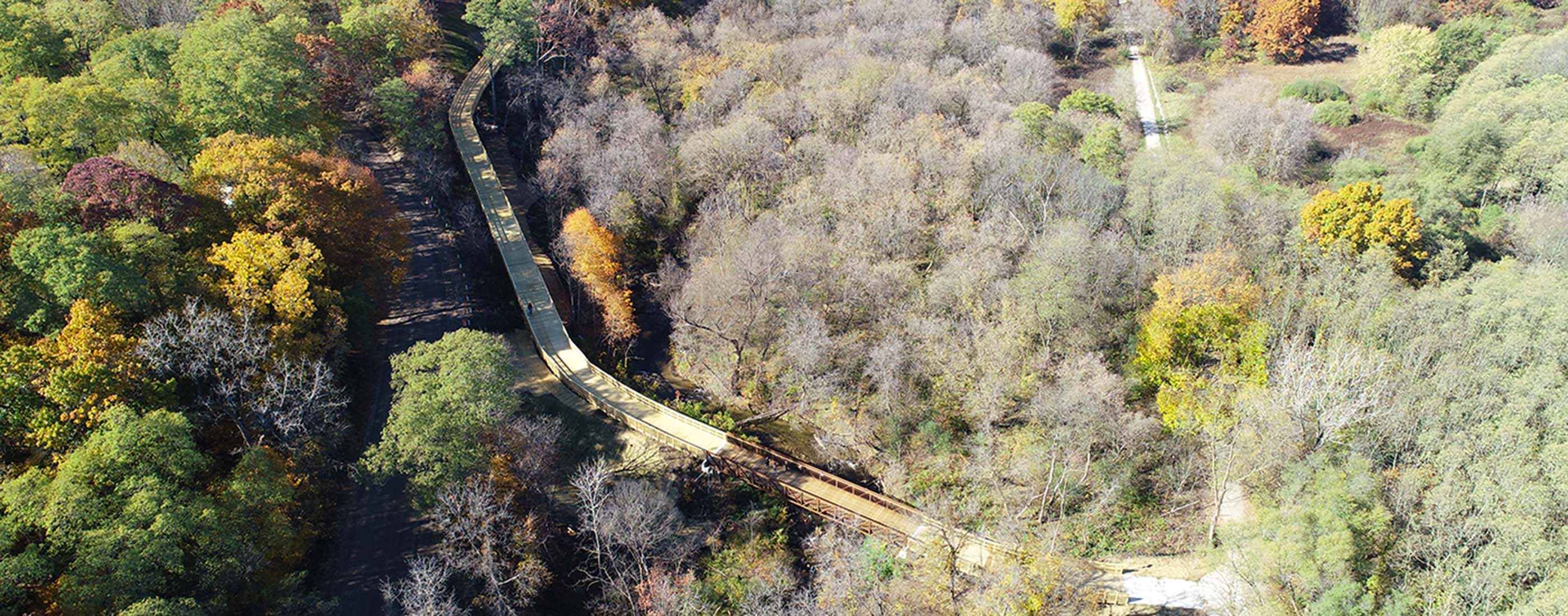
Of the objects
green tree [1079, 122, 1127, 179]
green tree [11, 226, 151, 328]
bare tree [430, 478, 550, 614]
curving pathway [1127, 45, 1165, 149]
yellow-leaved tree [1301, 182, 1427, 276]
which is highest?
green tree [11, 226, 151, 328]

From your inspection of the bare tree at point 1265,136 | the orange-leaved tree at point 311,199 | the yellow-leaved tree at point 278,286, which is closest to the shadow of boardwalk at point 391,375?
the orange-leaved tree at point 311,199

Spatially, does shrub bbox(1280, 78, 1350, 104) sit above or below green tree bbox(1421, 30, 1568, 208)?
below

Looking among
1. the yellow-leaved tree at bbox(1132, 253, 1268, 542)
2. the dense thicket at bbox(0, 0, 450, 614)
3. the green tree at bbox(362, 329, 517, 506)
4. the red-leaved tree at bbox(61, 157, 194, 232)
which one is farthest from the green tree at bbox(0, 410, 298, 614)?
the yellow-leaved tree at bbox(1132, 253, 1268, 542)

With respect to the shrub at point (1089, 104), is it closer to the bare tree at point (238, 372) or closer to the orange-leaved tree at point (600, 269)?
the orange-leaved tree at point (600, 269)

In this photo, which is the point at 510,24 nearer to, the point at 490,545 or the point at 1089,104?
the point at 1089,104

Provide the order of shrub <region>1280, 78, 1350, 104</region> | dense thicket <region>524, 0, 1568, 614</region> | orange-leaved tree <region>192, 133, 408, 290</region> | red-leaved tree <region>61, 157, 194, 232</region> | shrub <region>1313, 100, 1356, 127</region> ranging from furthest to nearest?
shrub <region>1280, 78, 1350, 104</region>, shrub <region>1313, 100, 1356, 127</region>, orange-leaved tree <region>192, 133, 408, 290</region>, red-leaved tree <region>61, 157, 194, 232</region>, dense thicket <region>524, 0, 1568, 614</region>

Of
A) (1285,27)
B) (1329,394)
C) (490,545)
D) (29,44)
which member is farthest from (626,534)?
(1285,27)

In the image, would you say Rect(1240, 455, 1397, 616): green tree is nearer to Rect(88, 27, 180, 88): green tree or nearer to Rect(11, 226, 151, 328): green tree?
Rect(11, 226, 151, 328): green tree
